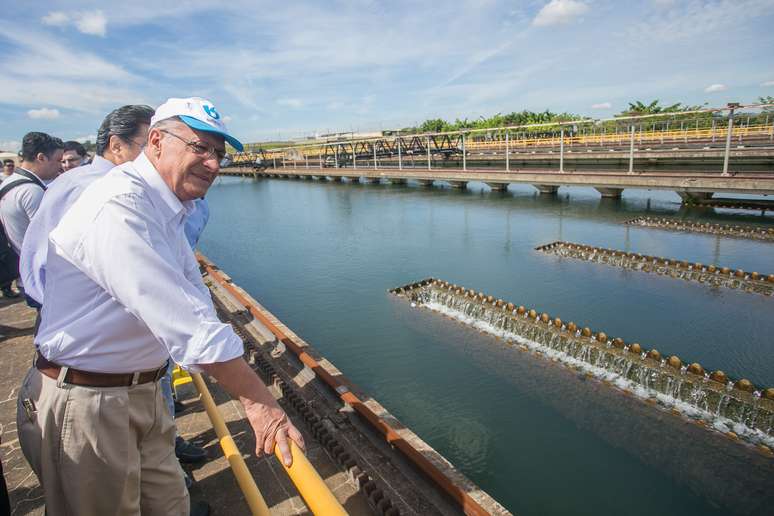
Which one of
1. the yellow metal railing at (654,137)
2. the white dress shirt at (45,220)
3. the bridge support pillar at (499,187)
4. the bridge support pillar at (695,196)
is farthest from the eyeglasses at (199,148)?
the yellow metal railing at (654,137)

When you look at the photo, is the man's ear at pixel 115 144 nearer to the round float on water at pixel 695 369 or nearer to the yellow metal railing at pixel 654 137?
the round float on water at pixel 695 369

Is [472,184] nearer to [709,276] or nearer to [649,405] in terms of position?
[709,276]

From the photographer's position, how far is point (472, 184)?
80.3 ft

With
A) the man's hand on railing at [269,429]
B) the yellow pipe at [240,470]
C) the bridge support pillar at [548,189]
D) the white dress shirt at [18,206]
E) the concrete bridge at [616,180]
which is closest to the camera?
the man's hand on railing at [269,429]

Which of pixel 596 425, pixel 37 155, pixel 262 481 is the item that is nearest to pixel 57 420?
pixel 262 481

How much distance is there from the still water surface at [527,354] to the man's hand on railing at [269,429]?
304 cm

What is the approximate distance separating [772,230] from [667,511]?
431 inches

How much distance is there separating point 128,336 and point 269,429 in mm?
555

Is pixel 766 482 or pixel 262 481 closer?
pixel 262 481

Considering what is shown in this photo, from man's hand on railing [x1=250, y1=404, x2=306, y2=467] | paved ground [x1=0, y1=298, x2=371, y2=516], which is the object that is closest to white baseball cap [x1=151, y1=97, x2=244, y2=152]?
man's hand on railing [x1=250, y1=404, x2=306, y2=467]

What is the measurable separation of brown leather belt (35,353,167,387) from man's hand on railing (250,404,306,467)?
51cm

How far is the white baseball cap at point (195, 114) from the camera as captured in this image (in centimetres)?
127

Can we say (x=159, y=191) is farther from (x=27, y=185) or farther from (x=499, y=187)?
(x=499, y=187)

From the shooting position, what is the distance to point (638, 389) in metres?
4.88
